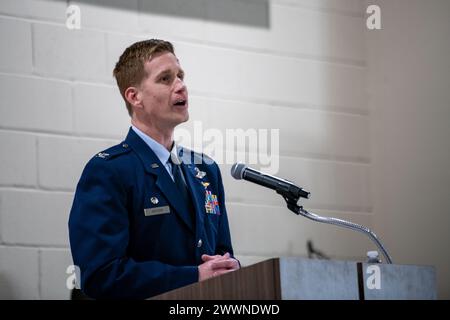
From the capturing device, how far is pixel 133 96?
101 inches

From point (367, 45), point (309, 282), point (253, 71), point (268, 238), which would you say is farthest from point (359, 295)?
point (367, 45)

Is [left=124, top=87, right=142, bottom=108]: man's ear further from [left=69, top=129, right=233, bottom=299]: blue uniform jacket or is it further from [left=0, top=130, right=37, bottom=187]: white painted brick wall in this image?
[left=0, top=130, right=37, bottom=187]: white painted brick wall

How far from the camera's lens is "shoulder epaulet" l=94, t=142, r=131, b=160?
91.8 inches

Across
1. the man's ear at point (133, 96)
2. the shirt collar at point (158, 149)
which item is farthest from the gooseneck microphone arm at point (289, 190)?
the man's ear at point (133, 96)

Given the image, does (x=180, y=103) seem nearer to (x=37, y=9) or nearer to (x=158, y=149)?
(x=158, y=149)

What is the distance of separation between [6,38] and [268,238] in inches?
52.9

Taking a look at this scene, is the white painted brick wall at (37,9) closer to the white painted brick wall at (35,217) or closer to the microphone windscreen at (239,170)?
the white painted brick wall at (35,217)

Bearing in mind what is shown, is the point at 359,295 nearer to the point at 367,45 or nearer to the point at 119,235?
the point at 119,235

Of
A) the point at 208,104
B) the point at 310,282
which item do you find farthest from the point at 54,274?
the point at 310,282

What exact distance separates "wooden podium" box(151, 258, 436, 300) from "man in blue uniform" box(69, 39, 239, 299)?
293 mm

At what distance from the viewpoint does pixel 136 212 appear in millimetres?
2270

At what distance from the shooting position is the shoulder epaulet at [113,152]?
2.33 meters

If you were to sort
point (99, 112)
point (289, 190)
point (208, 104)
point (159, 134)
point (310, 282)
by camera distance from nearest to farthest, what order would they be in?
1. point (310, 282)
2. point (289, 190)
3. point (159, 134)
4. point (99, 112)
5. point (208, 104)

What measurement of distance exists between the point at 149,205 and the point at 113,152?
20cm
